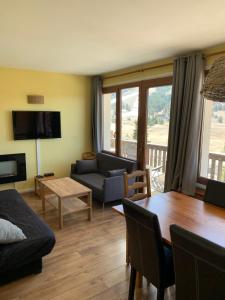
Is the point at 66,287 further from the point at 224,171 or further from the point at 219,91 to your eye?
the point at 224,171

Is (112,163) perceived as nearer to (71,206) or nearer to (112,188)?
(112,188)

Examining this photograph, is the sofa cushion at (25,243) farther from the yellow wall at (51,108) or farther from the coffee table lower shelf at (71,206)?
the yellow wall at (51,108)

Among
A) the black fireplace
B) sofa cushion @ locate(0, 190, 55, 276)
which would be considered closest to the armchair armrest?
sofa cushion @ locate(0, 190, 55, 276)

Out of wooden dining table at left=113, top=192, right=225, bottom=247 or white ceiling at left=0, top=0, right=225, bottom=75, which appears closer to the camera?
wooden dining table at left=113, top=192, right=225, bottom=247

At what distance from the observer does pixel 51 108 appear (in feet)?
17.1

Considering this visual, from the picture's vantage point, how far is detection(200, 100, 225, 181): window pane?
3.34m

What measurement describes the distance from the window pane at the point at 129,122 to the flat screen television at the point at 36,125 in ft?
4.85

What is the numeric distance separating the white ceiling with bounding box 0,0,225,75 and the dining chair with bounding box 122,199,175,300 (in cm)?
169

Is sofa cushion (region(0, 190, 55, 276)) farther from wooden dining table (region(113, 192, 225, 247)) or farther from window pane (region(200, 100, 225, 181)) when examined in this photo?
window pane (region(200, 100, 225, 181))

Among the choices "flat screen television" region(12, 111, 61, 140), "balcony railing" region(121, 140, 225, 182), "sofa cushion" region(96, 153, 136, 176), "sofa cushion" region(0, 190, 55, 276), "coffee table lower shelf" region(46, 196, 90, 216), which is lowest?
"coffee table lower shelf" region(46, 196, 90, 216)

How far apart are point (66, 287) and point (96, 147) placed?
3562 millimetres

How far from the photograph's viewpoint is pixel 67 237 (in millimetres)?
3271

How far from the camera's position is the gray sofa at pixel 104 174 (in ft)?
13.3

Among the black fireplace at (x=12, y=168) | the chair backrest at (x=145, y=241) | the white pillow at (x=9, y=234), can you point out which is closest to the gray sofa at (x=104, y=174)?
the black fireplace at (x=12, y=168)
